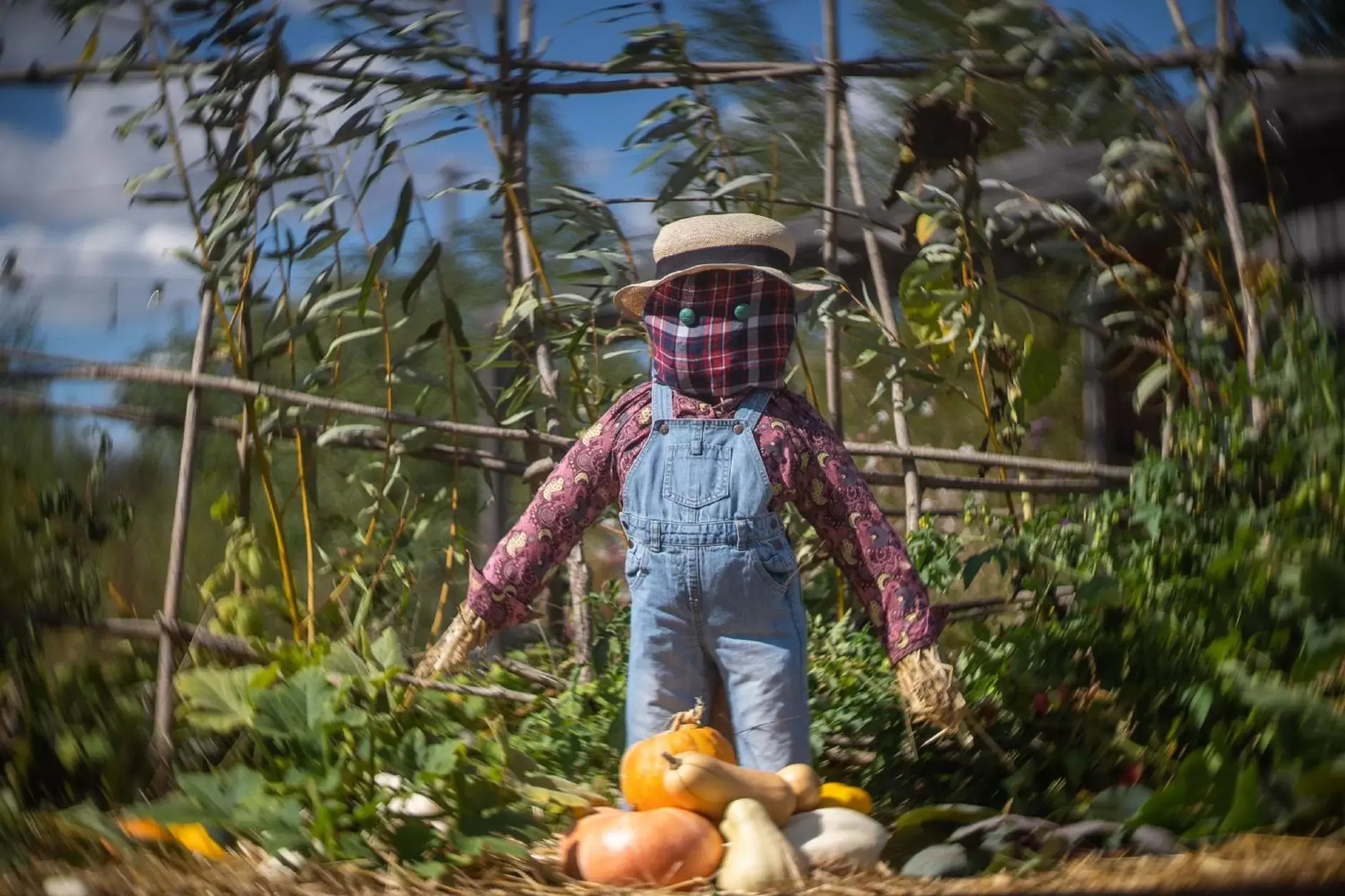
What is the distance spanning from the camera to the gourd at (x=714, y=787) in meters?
1.52

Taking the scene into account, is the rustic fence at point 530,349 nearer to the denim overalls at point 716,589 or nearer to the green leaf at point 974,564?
the green leaf at point 974,564

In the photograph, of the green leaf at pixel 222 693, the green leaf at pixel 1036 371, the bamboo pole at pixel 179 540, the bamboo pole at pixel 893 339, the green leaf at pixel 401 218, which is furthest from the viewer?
the green leaf at pixel 1036 371

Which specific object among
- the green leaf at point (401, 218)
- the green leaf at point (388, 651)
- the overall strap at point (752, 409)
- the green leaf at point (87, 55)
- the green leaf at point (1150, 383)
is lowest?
the green leaf at point (388, 651)

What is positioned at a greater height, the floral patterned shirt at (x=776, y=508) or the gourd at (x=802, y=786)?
the floral patterned shirt at (x=776, y=508)

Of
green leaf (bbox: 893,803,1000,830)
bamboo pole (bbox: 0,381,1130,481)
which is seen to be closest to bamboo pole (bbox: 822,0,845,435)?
bamboo pole (bbox: 0,381,1130,481)

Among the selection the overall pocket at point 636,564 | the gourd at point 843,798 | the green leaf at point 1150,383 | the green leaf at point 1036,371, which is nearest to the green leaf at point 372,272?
the overall pocket at point 636,564

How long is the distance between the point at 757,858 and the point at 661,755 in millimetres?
195

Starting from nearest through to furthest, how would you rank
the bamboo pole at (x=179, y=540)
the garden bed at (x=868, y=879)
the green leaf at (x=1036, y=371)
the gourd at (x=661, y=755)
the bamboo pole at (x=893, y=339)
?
the garden bed at (x=868, y=879) < the gourd at (x=661, y=755) < the bamboo pole at (x=179, y=540) < the bamboo pole at (x=893, y=339) < the green leaf at (x=1036, y=371)

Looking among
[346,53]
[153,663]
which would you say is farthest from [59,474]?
[346,53]

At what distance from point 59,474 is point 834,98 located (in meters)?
1.62

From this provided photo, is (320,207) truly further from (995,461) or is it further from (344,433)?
(995,461)

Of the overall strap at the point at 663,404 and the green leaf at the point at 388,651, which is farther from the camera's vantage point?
the green leaf at the point at 388,651

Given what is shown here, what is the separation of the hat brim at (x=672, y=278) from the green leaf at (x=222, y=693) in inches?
32.5

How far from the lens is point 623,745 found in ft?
6.11
